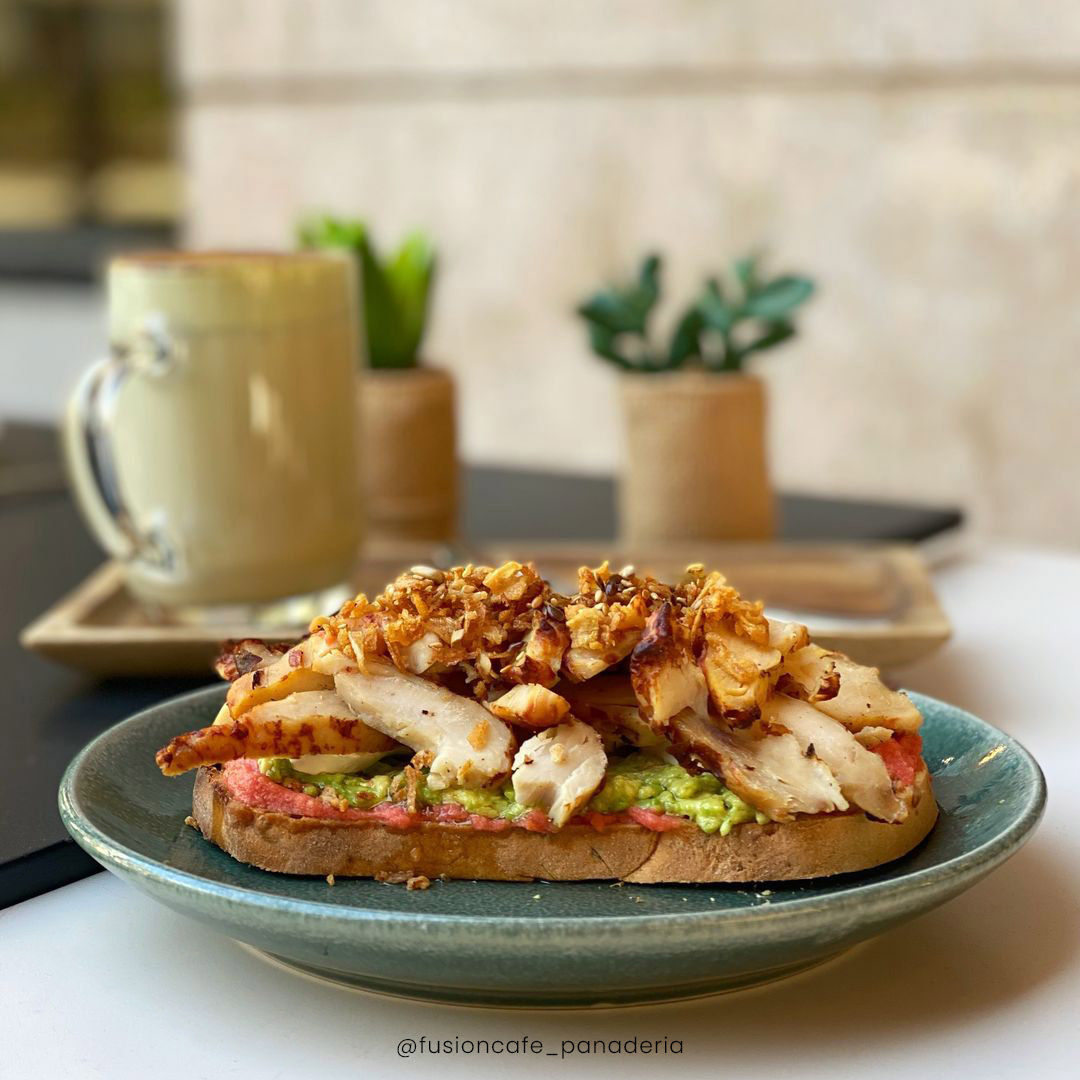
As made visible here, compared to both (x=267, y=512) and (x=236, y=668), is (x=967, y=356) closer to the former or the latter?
(x=267, y=512)

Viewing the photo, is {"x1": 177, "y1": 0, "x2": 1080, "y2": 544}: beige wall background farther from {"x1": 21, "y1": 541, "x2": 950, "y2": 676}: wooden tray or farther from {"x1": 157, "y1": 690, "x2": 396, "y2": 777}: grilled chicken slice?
{"x1": 157, "y1": 690, "x2": 396, "y2": 777}: grilled chicken slice

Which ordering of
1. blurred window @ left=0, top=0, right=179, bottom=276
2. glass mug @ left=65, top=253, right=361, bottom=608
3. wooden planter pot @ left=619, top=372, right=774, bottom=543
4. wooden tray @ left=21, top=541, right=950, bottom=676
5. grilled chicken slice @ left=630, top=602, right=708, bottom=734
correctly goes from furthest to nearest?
blurred window @ left=0, top=0, right=179, bottom=276
wooden planter pot @ left=619, top=372, right=774, bottom=543
glass mug @ left=65, top=253, right=361, bottom=608
wooden tray @ left=21, top=541, right=950, bottom=676
grilled chicken slice @ left=630, top=602, right=708, bottom=734

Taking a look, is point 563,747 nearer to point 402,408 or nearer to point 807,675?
point 807,675

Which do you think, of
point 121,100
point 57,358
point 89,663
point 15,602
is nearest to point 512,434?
point 57,358

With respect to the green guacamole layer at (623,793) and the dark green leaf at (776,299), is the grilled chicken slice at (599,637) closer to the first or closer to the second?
the green guacamole layer at (623,793)

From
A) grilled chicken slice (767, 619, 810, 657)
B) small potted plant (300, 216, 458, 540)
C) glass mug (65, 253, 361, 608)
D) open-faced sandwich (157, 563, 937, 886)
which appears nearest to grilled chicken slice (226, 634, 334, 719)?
open-faced sandwich (157, 563, 937, 886)

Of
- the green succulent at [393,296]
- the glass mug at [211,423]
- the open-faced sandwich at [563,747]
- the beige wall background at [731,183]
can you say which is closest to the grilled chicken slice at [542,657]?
the open-faced sandwich at [563,747]

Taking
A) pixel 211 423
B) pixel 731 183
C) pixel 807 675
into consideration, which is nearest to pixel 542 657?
pixel 807 675
